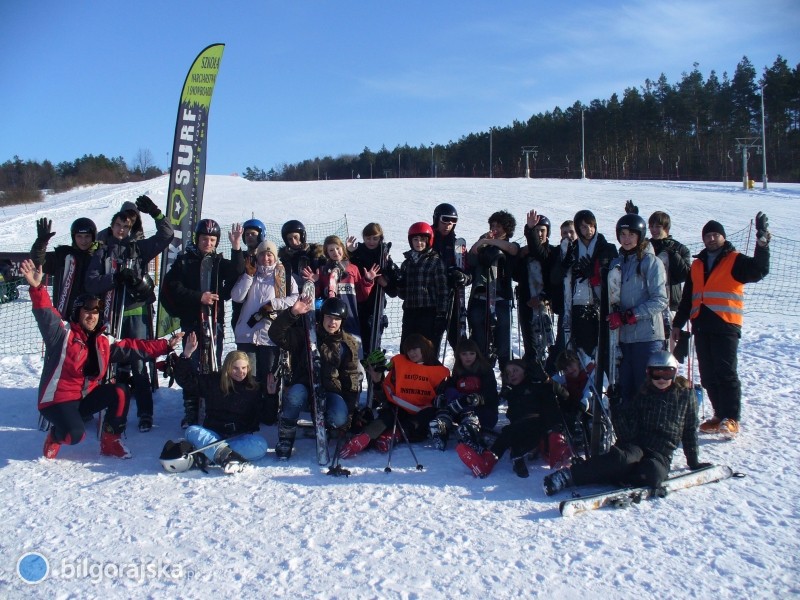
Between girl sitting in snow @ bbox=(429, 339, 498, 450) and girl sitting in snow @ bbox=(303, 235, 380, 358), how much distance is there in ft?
3.09

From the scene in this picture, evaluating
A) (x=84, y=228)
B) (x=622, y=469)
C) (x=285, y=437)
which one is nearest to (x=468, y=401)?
(x=622, y=469)

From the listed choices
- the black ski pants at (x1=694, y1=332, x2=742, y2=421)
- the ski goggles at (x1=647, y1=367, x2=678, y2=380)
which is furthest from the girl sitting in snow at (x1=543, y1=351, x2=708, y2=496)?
the black ski pants at (x1=694, y1=332, x2=742, y2=421)

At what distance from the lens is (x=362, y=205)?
23.5 metres

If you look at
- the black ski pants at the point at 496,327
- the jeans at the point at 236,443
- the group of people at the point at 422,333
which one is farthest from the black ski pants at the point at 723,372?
the jeans at the point at 236,443

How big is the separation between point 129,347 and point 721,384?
4.48m

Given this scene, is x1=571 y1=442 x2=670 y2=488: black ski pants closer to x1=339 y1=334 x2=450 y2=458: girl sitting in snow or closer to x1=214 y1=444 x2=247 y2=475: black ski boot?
x1=339 y1=334 x2=450 y2=458: girl sitting in snow

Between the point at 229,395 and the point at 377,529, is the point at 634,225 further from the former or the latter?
the point at 229,395

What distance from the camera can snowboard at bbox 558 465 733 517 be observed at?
11.5 feet

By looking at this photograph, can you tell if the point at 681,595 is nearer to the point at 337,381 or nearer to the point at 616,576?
the point at 616,576

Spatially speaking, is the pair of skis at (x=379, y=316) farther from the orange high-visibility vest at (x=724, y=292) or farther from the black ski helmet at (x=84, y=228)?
the orange high-visibility vest at (x=724, y=292)

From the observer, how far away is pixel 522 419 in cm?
436

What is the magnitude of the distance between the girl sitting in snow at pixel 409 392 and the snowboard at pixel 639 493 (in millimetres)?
1483

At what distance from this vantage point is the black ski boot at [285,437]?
4.50 metres

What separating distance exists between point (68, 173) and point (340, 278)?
7305 centimetres
